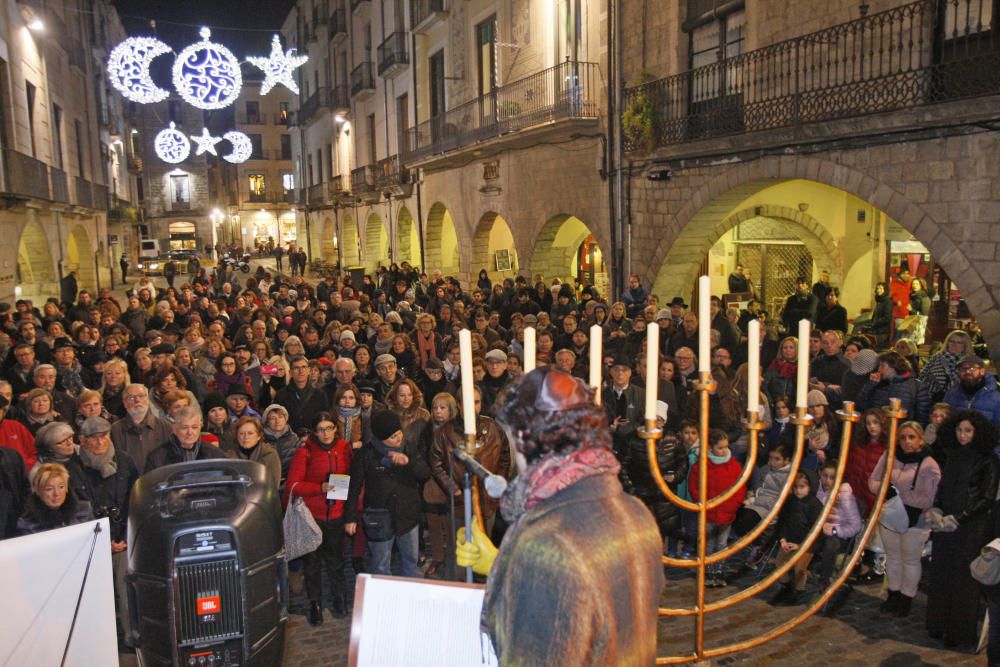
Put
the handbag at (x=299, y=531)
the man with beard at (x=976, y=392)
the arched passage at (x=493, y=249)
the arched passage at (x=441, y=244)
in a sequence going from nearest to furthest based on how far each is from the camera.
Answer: the handbag at (x=299, y=531), the man with beard at (x=976, y=392), the arched passage at (x=493, y=249), the arched passage at (x=441, y=244)

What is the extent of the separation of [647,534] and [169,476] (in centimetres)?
292

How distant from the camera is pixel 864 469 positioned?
252 inches

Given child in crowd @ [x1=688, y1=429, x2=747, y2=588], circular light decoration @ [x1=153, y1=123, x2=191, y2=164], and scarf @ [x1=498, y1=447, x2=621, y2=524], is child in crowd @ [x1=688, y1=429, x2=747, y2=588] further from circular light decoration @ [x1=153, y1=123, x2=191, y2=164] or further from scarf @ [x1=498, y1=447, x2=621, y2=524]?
circular light decoration @ [x1=153, y1=123, x2=191, y2=164]

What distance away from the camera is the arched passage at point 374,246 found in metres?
32.4

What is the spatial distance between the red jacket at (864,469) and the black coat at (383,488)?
3384 millimetres

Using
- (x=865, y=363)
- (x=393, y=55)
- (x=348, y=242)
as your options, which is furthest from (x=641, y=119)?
(x=348, y=242)

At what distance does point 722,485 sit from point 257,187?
2397 inches

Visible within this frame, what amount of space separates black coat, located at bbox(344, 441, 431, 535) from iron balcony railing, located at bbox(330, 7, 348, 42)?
3032 centimetres

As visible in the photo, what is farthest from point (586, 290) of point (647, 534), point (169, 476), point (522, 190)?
point (647, 534)

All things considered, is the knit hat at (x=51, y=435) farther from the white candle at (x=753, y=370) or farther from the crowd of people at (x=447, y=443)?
the white candle at (x=753, y=370)

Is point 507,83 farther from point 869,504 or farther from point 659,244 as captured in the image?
point 869,504

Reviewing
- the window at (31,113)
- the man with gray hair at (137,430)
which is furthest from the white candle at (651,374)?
the window at (31,113)

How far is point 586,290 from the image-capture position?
58.8 feet

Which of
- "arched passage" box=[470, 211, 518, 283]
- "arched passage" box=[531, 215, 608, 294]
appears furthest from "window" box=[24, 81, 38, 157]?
"arched passage" box=[531, 215, 608, 294]
